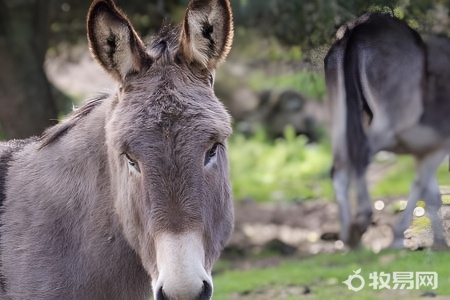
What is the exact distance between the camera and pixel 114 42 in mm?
3969

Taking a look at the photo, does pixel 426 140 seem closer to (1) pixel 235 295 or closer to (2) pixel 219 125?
(2) pixel 219 125

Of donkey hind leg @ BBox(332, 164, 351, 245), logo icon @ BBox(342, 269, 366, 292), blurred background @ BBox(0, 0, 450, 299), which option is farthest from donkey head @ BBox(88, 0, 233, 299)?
logo icon @ BBox(342, 269, 366, 292)

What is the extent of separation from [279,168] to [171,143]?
1122 centimetres

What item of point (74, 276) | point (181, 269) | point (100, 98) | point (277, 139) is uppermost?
point (100, 98)

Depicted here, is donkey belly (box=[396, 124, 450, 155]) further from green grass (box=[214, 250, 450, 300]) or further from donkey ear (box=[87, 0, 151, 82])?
donkey ear (box=[87, 0, 151, 82])

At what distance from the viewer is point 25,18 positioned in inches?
331

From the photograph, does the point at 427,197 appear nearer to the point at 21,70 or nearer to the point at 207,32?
the point at 207,32

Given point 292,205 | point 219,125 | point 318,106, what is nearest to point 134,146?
point 219,125

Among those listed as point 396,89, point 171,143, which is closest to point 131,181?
point 171,143

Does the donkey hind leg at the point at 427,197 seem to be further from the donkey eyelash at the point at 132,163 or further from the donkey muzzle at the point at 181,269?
the donkey eyelash at the point at 132,163

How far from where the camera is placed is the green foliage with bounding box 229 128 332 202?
13398 mm

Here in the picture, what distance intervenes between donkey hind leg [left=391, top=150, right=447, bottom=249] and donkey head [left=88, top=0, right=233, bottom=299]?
4.26 feet

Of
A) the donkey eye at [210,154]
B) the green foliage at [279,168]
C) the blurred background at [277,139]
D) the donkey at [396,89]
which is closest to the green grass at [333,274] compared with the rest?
the blurred background at [277,139]

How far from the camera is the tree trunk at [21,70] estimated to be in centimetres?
843
